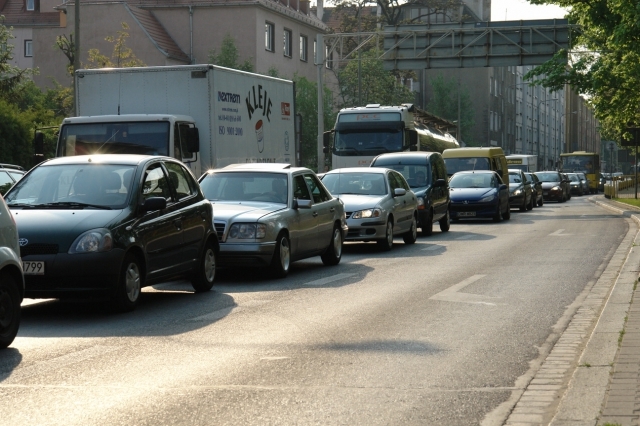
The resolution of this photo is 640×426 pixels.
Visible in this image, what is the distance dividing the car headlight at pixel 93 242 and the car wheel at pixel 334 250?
632cm

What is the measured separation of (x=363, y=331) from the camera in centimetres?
981

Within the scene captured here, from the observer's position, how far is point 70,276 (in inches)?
416

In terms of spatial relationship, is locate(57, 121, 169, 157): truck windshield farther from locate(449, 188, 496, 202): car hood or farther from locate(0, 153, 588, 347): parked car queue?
locate(449, 188, 496, 202): car hood

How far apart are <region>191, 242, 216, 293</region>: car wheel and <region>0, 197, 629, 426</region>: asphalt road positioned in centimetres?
15

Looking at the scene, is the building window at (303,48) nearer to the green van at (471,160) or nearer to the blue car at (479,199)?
the green van at (471,160)

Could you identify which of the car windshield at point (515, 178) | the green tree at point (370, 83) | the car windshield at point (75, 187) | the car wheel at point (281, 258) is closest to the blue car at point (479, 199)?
the car windshield at point (515, 178)

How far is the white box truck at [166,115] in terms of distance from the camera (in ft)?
67.9

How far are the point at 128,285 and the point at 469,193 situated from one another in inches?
858

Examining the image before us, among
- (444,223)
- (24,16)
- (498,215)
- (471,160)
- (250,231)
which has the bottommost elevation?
(498,215)

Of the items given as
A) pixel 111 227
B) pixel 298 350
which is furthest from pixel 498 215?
pixel 298 350

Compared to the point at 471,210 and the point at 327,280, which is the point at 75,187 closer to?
the point at 327,280

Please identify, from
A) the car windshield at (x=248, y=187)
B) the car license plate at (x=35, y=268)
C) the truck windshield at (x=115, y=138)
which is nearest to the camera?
the car license plate at (x=35, y=268)

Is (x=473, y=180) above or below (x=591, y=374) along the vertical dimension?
above

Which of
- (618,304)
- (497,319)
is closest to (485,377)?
(497,319)
